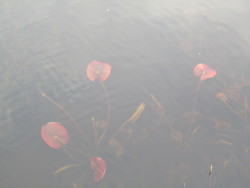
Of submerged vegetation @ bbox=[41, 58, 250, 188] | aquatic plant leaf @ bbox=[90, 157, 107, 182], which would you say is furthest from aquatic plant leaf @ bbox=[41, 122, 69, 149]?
aquatic plant leaf @ bbox=[90, 157, 107, 182]

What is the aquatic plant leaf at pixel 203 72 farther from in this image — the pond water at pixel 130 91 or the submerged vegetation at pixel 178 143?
the submerged vegetation at pixel 178 143

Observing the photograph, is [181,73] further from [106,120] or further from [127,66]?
[106,120]

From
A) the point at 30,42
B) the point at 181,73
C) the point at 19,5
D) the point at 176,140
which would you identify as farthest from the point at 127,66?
the point at 19,5

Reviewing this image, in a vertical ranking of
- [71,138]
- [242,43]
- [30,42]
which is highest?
[242,43]

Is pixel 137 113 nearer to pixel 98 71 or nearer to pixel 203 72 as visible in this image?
pixel 98 71

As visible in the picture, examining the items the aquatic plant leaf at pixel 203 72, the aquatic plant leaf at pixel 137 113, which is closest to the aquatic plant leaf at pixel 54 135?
the aquatic plant leaf at pixel 137 113

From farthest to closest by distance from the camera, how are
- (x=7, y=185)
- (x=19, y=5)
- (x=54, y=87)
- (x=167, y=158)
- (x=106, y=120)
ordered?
(x=19, y=5)
(x=54, y=87)
(x=106, y=120)
(x=167, y=158)
(x=7, y=185)
